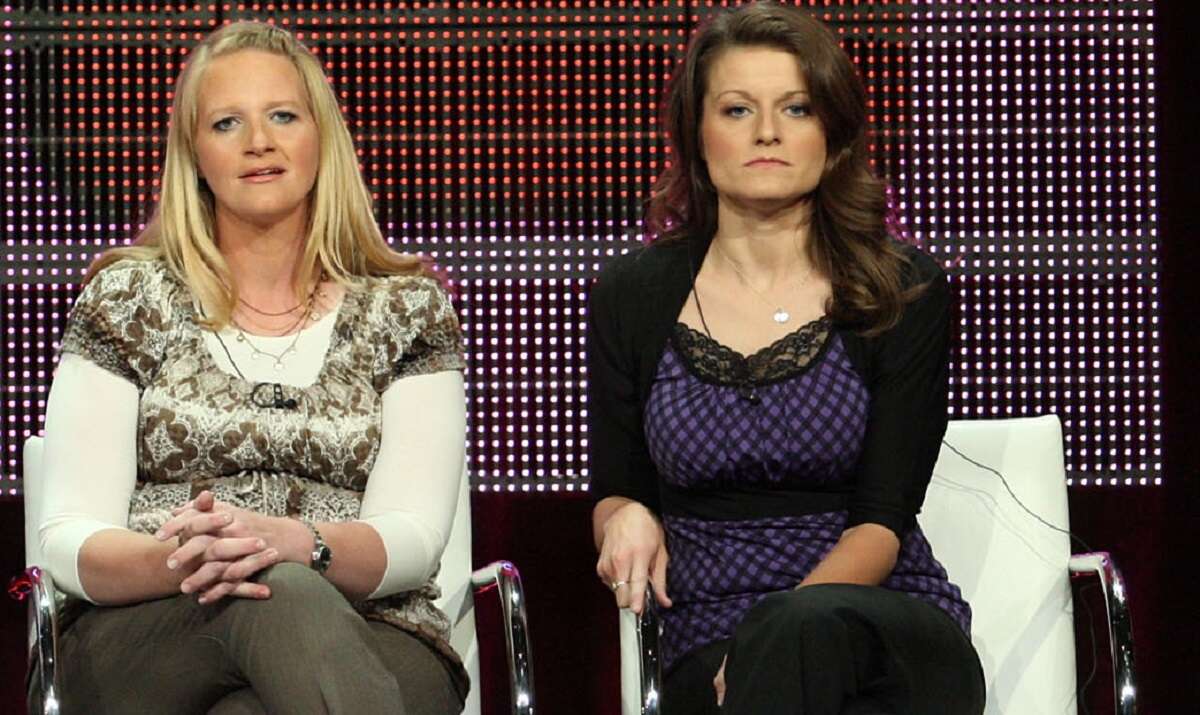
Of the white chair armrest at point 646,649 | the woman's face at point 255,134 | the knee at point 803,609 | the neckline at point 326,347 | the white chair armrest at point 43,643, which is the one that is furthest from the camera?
the woman's face at point 255,134

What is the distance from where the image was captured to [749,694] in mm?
2402

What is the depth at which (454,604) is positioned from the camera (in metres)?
3.34

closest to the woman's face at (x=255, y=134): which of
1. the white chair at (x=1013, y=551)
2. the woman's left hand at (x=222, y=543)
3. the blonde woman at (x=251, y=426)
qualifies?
the blonde woman at (x=251, y=426)

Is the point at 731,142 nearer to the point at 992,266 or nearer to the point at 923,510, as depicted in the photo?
the point at 923,510

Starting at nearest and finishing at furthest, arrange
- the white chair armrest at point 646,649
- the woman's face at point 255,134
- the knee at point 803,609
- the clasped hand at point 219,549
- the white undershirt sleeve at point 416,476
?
the knee at point 803,609, the clasped hand at point 219,549, the white chair armrest at point 646,649, the white undershirt sleeve at point 416,476, the woman's face at point 255,134

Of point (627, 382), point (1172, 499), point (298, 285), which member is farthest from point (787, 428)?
point (1172, 499)

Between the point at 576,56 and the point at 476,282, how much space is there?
0.60m

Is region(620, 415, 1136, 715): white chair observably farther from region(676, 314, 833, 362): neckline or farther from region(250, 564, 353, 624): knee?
region(250, 564, 353, 624): knee

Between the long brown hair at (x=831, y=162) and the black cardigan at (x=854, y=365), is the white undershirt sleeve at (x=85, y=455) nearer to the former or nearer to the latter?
the black cardigan at (x=854, y=365)

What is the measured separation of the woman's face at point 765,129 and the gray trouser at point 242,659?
3.41 feet

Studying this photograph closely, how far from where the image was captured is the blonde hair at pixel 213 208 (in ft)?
10.3

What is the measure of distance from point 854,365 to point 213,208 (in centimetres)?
121

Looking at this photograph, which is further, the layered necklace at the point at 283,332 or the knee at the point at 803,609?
the layered necklace at the point at 283,332

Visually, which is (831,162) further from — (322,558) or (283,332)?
(322,558)
